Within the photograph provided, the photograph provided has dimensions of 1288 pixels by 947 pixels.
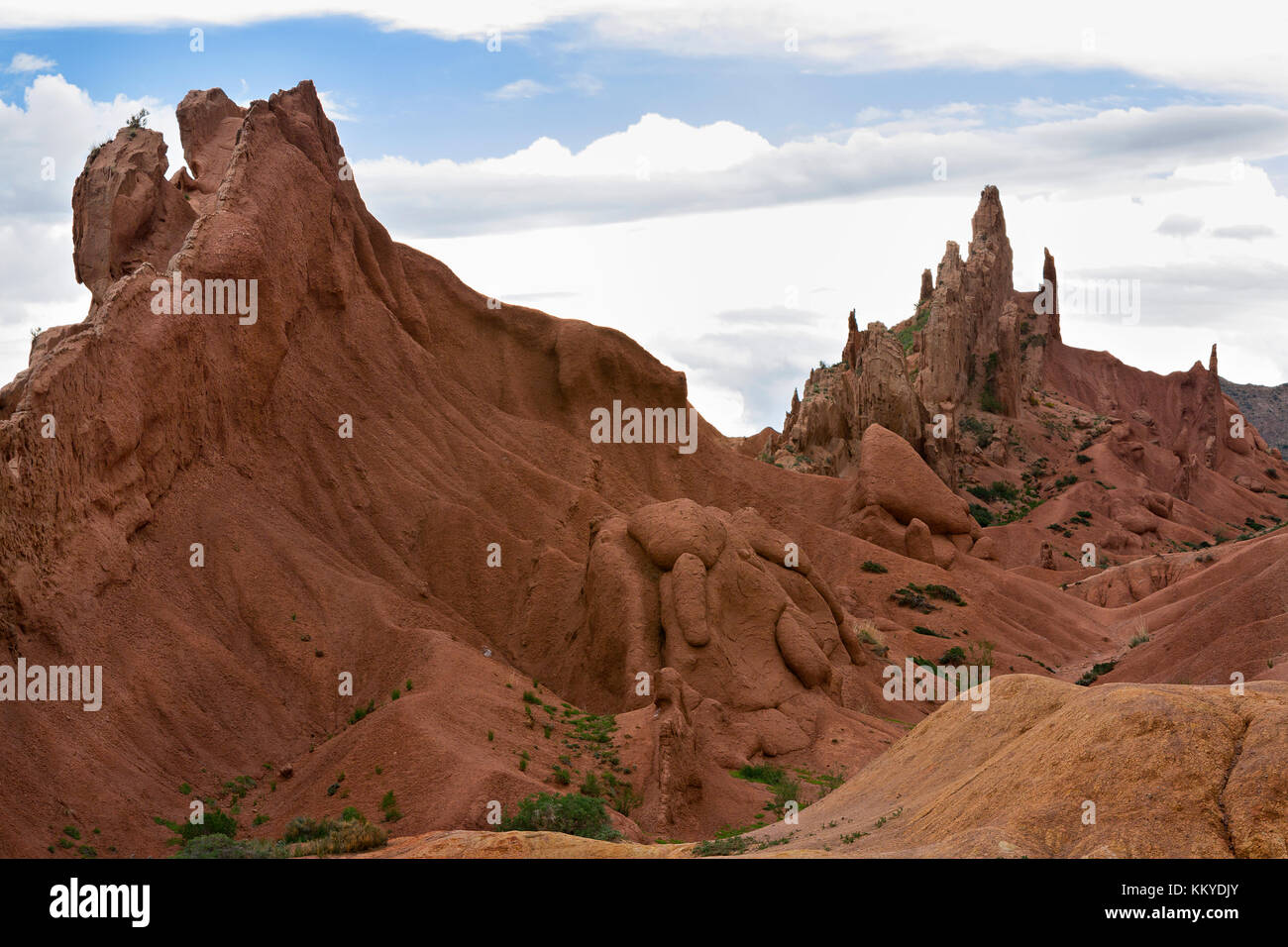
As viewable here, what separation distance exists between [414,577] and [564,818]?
14345mm

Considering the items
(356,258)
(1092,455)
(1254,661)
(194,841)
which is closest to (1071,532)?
(1092,455)

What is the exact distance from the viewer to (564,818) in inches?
859

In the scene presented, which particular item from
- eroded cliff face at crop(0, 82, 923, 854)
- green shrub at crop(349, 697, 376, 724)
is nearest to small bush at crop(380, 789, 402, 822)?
eroded cliff face at crop(0, 82, 923, 854)

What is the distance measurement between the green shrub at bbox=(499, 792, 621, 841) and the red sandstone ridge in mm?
612

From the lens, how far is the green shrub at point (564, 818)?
21562 mm

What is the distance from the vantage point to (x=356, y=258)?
41.1 metres

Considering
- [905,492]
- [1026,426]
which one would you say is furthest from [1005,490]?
[905,492]

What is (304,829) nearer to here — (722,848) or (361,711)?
(361,711)

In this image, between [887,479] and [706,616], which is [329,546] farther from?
[887,479]

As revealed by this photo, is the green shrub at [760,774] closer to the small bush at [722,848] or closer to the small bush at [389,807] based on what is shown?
the small bush at [389,807]

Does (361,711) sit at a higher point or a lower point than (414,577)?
lower

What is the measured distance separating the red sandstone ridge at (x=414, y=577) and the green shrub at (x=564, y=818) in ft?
2.01

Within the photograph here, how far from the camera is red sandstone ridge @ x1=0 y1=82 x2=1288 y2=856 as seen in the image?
78.1 feet

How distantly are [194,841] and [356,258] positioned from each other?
24532mm
